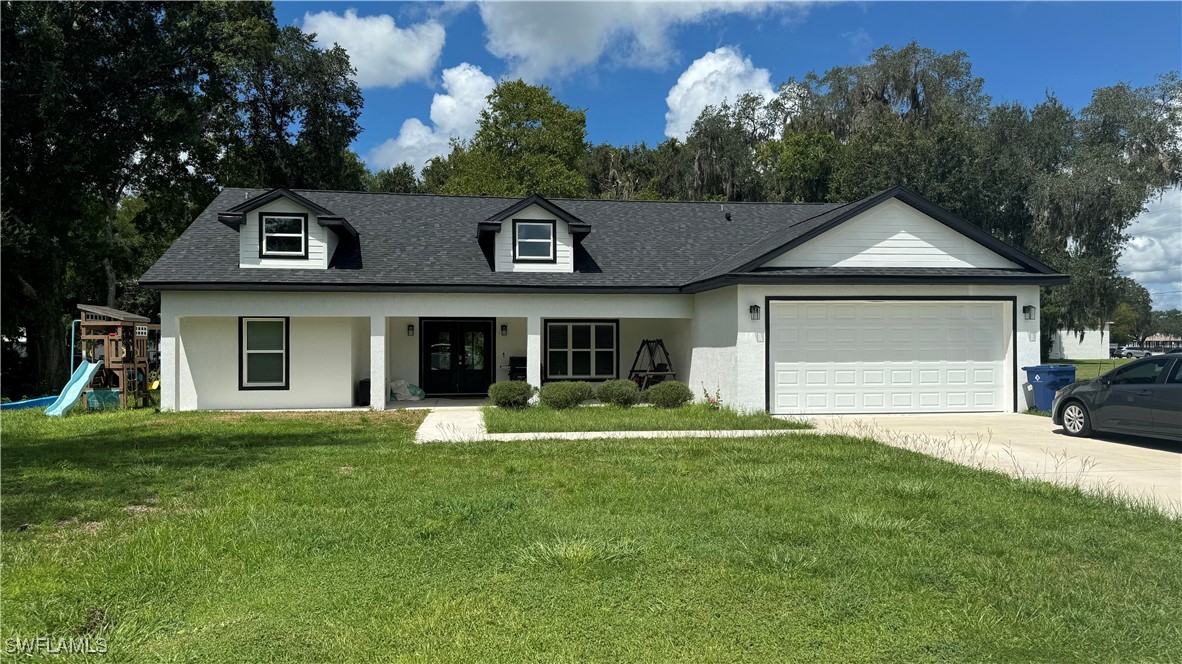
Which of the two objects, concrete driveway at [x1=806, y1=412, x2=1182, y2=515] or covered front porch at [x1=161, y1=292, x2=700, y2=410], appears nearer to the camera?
concrete driveway at [x1=806, y1=412, x2=1182, y2=515]

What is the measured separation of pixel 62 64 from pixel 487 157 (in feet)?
71.0

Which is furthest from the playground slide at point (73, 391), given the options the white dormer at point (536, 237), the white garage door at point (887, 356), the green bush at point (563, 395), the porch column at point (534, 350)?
the white garage door at point (887, 356)

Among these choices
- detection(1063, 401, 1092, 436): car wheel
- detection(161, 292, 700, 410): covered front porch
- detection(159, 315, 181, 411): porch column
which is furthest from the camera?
detection(161, 292, 700, 410): covered front porch

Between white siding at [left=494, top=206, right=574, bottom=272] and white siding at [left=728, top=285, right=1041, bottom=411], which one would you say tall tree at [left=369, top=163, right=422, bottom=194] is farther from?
white siding at [left=728, top=285, right=1041, bottom=411]

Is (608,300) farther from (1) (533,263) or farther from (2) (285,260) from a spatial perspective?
(2) (285,260)

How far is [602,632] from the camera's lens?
397cm

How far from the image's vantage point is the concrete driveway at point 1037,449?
792 centimetres

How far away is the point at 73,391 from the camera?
1528 cm

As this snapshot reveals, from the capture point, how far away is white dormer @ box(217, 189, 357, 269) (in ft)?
52.7

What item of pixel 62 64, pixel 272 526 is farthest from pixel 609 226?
pixel 62 64

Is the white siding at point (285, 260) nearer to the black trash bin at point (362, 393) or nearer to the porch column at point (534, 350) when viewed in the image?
the black trash bin at point (362, 393)

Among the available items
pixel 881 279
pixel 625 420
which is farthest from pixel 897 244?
pixel 625 420

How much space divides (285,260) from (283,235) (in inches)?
23.2

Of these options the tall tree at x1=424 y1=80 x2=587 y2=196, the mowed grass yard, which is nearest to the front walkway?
the mowed grass yard
